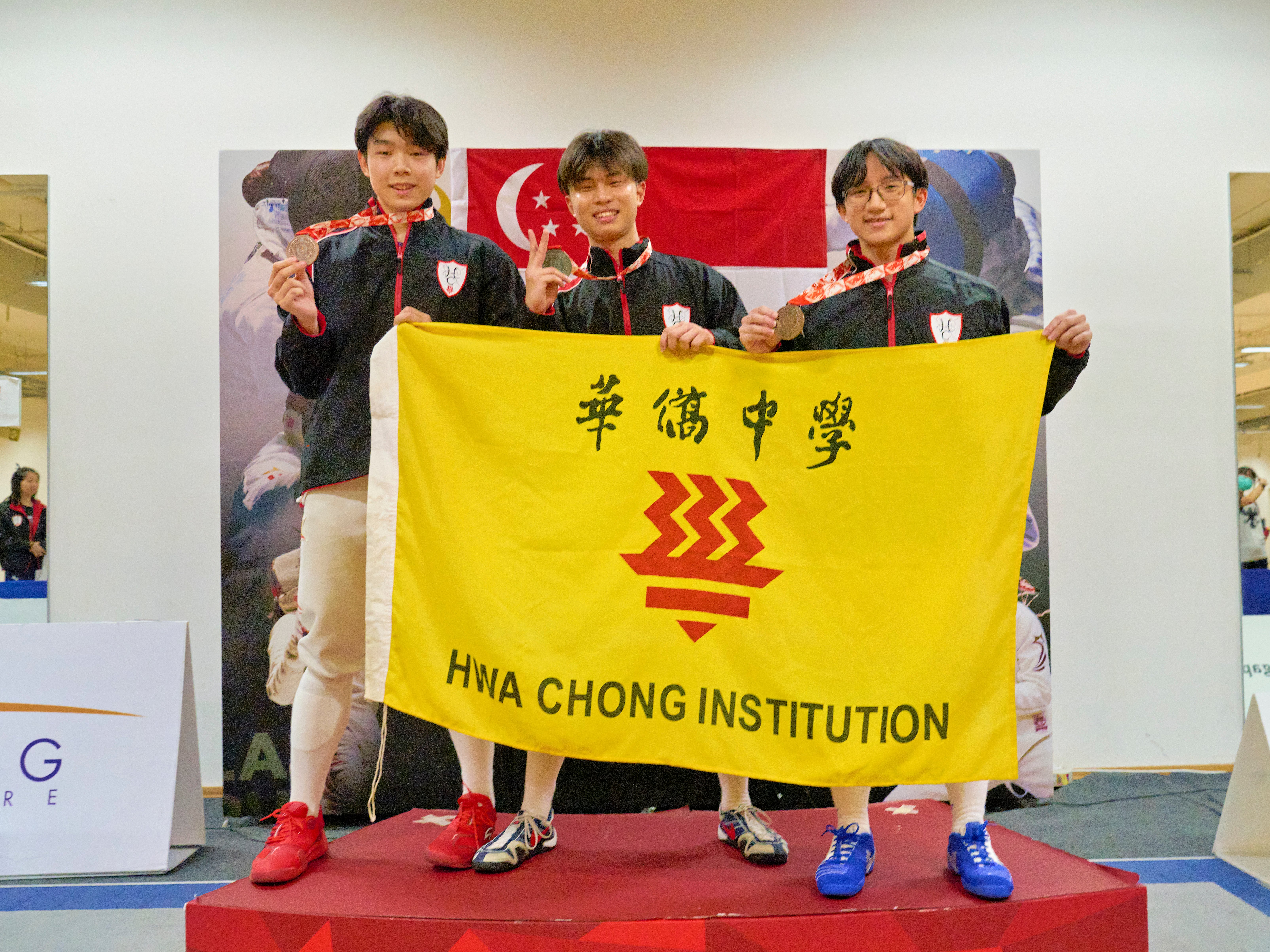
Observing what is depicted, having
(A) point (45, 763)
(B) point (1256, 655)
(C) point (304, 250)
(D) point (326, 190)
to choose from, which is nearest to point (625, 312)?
(C) point (304, 250)

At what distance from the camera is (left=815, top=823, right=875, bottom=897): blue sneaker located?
5.49 ft

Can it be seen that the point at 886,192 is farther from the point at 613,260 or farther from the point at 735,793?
the point at 735,793

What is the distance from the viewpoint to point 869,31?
11.1 feet

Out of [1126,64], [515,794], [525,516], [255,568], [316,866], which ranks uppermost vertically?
[1126,64]

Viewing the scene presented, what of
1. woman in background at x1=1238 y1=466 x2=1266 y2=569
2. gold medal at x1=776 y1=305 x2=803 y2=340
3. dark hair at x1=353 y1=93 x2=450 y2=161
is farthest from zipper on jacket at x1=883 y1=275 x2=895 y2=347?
woman in background at x1=1238 y1=466 x2=1266 y2=569

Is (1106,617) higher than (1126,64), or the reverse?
(1126,64)

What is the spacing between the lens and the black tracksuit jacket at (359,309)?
1907 millimetres

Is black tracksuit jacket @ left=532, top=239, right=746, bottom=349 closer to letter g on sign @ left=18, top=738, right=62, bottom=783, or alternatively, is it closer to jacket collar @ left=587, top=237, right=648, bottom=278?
jacket collar @ left=587, top=237, right=648, bottom=278

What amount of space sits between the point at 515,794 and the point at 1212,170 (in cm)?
391

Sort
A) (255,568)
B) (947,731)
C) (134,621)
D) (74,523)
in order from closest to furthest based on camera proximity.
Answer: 1. (947,731)
2. (134,621)
3. (255,568)
4. (74,523)

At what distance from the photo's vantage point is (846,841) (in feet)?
5.81

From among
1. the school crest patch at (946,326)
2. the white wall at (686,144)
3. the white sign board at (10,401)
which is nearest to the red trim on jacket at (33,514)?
the white wall at (686,144)

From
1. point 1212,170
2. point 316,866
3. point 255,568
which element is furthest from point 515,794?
point 1212,170

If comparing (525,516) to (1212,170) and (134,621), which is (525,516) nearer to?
(134,621)
